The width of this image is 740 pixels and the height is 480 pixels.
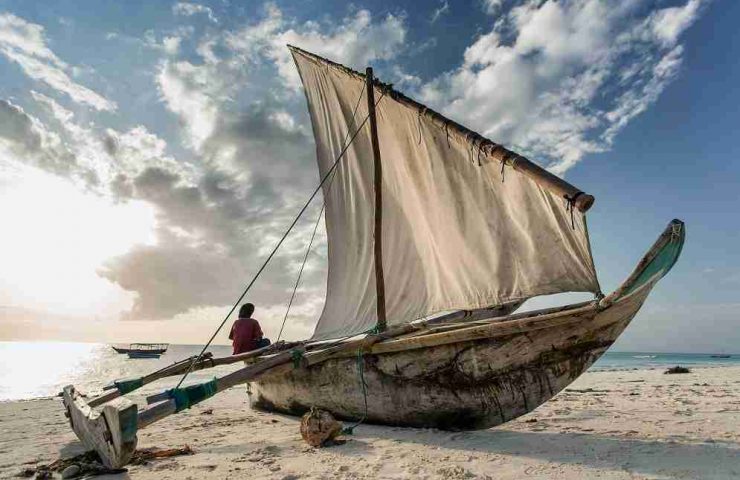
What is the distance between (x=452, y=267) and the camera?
615 cm

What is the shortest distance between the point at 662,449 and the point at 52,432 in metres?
8.73

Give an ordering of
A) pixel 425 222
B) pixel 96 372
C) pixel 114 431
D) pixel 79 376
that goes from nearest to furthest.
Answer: pixel 114 431 → pixel 425 222 → pixel 79 376 → pixel 96 372

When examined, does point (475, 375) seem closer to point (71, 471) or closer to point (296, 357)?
point (296, 357)

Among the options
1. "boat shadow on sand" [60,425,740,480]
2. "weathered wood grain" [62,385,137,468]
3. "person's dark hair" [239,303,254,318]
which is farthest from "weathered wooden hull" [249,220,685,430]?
"person's dark hair" [239,303,254,318]

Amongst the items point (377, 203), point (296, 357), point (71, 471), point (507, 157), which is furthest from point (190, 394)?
point (377, 203)

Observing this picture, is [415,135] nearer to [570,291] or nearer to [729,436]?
[570,291]

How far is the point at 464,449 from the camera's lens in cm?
411

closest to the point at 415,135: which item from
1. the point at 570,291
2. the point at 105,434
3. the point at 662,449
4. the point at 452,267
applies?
the point at 452,267

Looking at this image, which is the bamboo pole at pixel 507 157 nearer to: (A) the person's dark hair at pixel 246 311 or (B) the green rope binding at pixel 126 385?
(A) the person's dark hair at pixel 246 311

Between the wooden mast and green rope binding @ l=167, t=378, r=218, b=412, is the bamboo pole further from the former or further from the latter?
green rope binding @ l=167, t=378, r=218, b=412

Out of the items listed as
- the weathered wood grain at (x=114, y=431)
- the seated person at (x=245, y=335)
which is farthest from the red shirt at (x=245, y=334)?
the weathered wood grain at (x=114, y=431)

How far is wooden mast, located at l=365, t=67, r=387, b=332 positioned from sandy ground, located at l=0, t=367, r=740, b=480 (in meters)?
2.42

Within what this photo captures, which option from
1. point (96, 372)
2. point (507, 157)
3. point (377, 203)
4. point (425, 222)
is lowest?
point (96, 372)

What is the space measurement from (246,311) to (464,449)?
5808 millimetres
